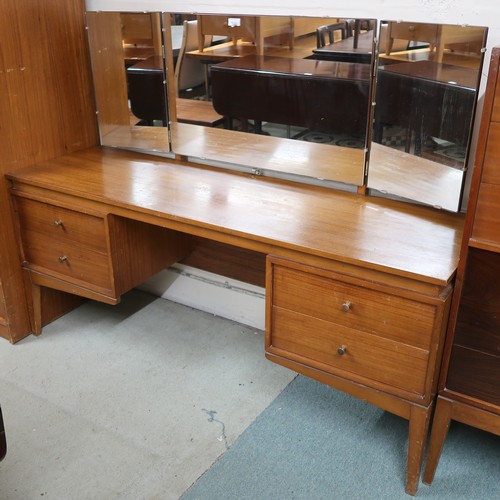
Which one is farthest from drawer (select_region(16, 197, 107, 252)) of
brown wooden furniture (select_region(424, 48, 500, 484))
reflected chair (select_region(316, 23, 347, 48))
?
brown wooden furniture (select_region(424, 48, 500, 484))

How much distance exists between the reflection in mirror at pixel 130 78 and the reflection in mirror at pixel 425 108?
2.70 feet

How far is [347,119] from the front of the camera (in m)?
1.86

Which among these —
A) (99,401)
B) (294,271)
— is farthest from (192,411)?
(294,271)

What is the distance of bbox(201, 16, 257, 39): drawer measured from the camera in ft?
6.32

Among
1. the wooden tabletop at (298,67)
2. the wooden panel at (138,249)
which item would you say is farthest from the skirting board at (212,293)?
the wooden tabletop at (298,67)

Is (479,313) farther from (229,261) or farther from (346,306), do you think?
(229,261)

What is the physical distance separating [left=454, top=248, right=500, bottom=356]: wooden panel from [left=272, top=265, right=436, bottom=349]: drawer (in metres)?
0.10

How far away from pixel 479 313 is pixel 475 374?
0.17m

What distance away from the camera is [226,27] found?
1969 millimetres

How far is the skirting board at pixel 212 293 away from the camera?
234cm

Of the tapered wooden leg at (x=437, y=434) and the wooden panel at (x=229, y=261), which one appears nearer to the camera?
the tapered wooden leg at (x=437, y=434)

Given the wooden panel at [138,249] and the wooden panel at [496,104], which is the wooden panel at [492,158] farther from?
the wooden panel at [138,249]

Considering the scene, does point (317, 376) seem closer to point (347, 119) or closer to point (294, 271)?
point (294, 271)

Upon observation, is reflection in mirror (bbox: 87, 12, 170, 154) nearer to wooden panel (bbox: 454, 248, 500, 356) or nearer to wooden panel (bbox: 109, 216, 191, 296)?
wooden panel (bbox: 109, 216, 191, 296)
